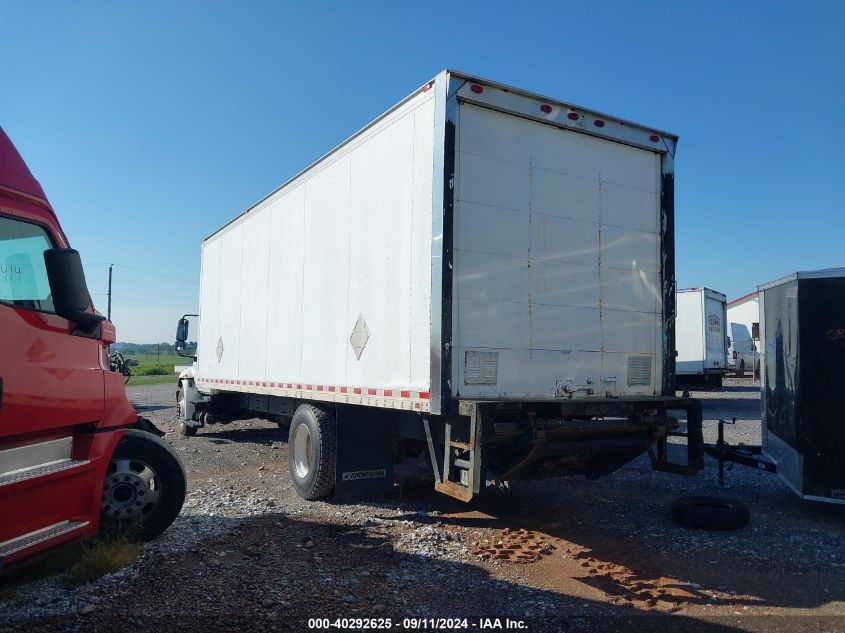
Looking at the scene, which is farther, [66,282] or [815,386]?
[815,386]

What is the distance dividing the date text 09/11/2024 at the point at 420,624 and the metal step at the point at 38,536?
1752 mm

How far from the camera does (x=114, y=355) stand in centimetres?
730

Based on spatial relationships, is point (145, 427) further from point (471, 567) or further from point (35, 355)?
point (471, 567)

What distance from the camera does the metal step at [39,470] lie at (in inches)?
145

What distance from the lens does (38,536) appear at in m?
3.93

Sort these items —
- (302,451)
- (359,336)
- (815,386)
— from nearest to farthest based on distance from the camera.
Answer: (359,336) < (815,386) < (302,451)

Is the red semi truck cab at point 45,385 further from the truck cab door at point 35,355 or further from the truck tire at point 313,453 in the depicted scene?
the truck tire at point 313,453

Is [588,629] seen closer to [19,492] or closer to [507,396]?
[507,396]

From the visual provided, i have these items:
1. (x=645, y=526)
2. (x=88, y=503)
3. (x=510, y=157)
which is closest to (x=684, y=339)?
(x=645, y=526)

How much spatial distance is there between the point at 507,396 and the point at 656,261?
238cm

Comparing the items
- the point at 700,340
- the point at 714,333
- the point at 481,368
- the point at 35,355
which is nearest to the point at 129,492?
the point at 35,355

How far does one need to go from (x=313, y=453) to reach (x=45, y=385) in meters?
3.40

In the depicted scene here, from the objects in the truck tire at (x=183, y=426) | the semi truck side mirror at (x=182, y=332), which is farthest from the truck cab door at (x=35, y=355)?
the semi truck side mirror at (x=182, y=332)

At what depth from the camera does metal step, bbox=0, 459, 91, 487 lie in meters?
3.69
